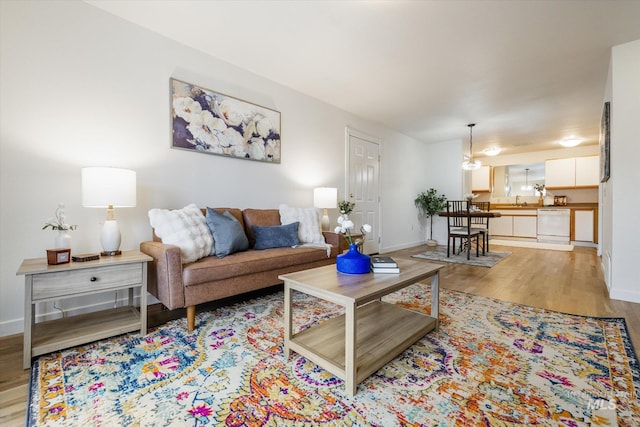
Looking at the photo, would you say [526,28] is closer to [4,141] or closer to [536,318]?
[536,318]

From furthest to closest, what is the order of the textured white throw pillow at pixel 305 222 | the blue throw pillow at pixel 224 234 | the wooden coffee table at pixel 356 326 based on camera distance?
the textured white throw pillow at pixel 305 222 < the blue throw pillow at pixel 224 234 < the wooden coffee table at pixel 356 326

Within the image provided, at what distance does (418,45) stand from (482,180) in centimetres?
664

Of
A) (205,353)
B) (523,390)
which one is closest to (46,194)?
(205,353)

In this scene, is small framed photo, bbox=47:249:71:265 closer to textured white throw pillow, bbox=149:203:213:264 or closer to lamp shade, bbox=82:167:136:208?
lamp shade, bbox=82:167:136:208

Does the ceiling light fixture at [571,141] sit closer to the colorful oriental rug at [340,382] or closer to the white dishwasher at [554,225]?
the white dishwasher at [554,225]

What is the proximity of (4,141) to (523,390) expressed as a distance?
11.4 feet

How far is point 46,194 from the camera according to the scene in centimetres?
205

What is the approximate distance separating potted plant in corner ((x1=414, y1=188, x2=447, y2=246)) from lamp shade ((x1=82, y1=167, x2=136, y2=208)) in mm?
5709

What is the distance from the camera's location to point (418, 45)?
2701 millimetres

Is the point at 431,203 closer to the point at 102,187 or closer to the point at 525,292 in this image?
the point at 525,292

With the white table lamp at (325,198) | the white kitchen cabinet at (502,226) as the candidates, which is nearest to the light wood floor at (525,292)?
the white table lamp at (325,198)

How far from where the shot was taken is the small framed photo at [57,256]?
1.69m

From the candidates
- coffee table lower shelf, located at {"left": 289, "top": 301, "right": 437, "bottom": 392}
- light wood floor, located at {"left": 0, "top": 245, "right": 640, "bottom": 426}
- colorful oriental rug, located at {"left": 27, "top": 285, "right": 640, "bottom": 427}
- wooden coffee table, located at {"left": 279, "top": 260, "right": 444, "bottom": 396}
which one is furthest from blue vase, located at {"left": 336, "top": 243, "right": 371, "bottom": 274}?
light wood floor, located at {"left": 0, "top": 245, "right": 640, "bottom": 426}

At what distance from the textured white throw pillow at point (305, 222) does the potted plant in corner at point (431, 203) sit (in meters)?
3.90
